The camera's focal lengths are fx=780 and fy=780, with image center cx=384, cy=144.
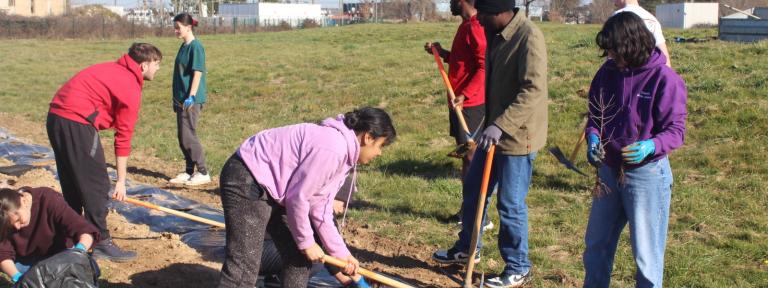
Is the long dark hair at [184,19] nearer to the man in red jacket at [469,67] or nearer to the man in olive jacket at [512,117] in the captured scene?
the man in red jacket at [469,67]

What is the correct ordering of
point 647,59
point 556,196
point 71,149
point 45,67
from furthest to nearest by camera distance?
point 45,67
point 556,196
point 71,149
point 647,59

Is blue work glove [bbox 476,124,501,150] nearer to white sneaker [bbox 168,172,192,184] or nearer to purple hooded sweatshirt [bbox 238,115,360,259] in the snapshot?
purple hooded sweatshirt [bbox 238,115,360,259]

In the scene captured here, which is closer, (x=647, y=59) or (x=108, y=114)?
(x=647, y=59)

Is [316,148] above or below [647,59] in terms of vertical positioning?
below

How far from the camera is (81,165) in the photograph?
509cm

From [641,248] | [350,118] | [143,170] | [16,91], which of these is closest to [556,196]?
[641,248]

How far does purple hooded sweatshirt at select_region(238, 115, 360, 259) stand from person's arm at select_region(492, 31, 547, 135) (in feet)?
3.77

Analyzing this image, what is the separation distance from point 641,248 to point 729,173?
3998 mm

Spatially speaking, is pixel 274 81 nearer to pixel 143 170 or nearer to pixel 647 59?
pixel 143 170

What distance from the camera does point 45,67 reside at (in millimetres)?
22562

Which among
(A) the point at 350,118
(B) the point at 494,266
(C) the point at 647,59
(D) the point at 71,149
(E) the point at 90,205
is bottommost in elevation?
(B) the point at 494,266

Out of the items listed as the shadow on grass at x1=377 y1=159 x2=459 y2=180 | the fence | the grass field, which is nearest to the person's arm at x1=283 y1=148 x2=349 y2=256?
the grass field

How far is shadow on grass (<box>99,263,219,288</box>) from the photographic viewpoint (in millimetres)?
5004

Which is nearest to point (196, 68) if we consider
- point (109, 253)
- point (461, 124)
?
point (109, 253)
